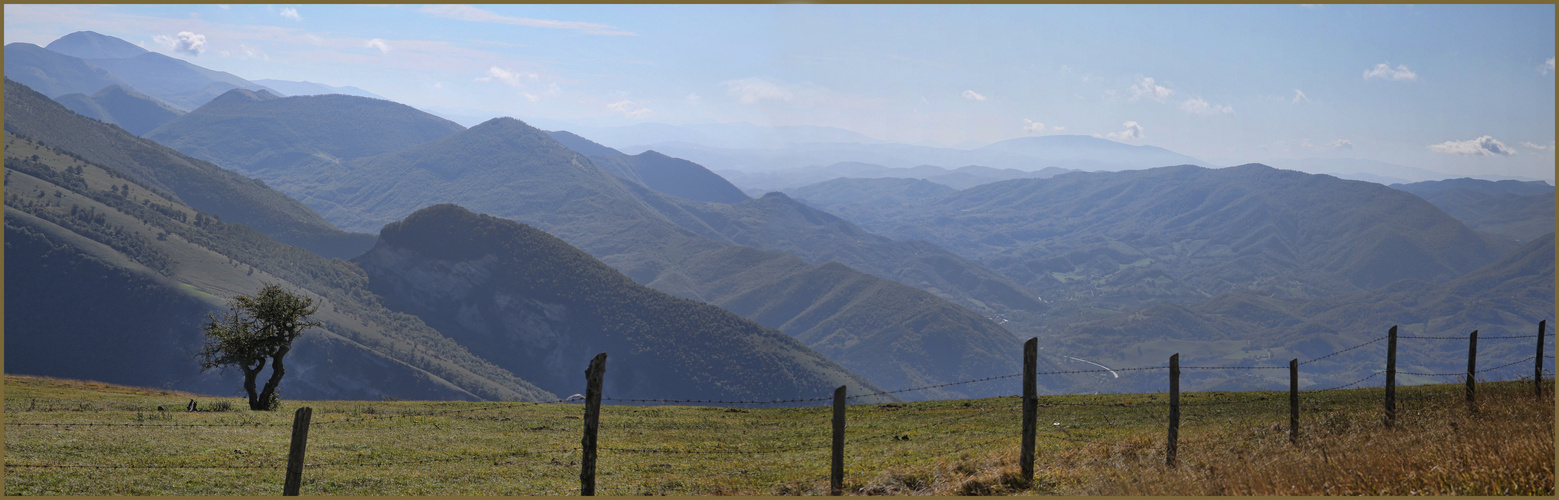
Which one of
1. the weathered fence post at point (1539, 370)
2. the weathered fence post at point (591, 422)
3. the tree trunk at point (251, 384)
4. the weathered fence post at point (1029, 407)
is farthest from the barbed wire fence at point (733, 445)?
the tree trunk at point (251, 384)

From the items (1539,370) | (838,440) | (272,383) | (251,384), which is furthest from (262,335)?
(1539,370)

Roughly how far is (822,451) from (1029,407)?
9391 millimetres

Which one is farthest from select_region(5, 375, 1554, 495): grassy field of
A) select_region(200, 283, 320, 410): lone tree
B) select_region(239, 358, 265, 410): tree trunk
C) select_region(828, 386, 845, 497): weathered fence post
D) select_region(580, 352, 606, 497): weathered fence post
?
select_region(200, 283, 320, 410): lone tree

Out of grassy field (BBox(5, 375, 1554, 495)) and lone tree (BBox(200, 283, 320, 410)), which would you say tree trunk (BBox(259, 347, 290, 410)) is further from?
grassy field (BBox(5, 375, 1554, 495))

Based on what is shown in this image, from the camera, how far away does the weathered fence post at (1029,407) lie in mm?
14602

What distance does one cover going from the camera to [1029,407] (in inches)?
591

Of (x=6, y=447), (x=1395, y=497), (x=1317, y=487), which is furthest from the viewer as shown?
(x=6, y=447)

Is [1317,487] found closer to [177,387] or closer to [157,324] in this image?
[177,387]

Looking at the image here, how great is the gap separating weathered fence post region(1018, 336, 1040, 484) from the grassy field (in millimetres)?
403

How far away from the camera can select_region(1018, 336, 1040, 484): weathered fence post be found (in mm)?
14602

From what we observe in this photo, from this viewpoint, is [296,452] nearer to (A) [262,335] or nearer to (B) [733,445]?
(B) [733,445]

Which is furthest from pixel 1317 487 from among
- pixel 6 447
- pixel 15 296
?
pixel 15 296

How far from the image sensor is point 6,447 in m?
20.2

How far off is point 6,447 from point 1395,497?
2949cm
